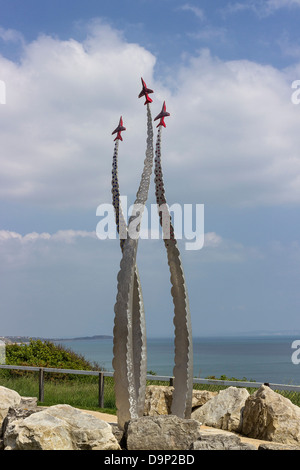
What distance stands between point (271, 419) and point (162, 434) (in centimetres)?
225

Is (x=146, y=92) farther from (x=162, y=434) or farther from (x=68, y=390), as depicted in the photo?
(x=68, y=390)

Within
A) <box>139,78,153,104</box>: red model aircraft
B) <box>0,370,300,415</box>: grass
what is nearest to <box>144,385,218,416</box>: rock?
<box>0,370,300,415</box>: grass

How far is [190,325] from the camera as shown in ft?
28.8

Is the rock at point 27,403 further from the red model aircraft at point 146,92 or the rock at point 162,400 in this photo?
the red model aircraft at point 146,92

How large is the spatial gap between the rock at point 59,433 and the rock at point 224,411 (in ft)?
→ 9.31

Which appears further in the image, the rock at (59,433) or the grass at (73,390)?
the grass at (73,390)

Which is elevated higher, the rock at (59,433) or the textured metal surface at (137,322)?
the textured metal surface at (137,322)

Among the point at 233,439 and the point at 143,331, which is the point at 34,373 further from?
the point at 233,439

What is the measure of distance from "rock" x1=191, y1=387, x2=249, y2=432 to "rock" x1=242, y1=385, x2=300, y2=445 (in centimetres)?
27

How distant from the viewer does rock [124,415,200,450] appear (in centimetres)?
681

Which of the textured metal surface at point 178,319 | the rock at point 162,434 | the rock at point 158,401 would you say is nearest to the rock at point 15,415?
the rock at point 162,434

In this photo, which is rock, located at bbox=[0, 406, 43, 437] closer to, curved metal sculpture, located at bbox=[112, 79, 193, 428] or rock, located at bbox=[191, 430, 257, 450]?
curved metal sculpture, located at bbox=[112, 79, 193, 428]

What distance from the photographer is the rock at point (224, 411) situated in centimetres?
899

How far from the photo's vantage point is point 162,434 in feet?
22.4
